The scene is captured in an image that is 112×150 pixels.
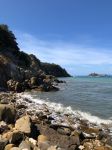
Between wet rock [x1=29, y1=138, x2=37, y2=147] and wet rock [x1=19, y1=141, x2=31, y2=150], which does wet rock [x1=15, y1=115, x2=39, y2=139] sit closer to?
wet rock [x1=29, y1=138, x2=37, y2=147]

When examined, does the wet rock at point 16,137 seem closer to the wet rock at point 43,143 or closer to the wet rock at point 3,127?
the wet rock at point 43,143

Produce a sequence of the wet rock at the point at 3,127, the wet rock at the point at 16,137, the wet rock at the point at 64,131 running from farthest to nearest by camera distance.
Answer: the wet rock at the point at 64,131 < the wet rock at the point at 3,127 < the wet rock at the point at 16,137

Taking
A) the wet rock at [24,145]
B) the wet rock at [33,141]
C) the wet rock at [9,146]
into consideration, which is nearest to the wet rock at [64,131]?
the wet rock at [33,141]

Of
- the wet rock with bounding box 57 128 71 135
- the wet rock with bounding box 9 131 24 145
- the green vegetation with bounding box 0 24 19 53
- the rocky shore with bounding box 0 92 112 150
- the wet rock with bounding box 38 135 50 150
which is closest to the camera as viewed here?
the wet rock with bounding box 38 135 50 150

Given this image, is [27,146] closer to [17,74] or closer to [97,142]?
[97,142]

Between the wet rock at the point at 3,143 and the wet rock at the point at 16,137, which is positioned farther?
the wet rock at the point at 16,137

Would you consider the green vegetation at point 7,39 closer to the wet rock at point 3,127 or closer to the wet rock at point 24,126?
the wet rock at point 3,127

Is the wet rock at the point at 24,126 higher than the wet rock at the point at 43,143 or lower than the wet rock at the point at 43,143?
higher

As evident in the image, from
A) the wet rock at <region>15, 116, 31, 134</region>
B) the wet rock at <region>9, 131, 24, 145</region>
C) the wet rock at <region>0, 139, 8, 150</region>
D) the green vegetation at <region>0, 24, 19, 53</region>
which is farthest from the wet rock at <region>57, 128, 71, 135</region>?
the green vegetation at <region>0, 24, 19, 53</region>

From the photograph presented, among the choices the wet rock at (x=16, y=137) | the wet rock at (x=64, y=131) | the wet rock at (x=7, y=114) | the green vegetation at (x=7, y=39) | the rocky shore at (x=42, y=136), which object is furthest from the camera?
the green vegetation at (x=7, y=39)

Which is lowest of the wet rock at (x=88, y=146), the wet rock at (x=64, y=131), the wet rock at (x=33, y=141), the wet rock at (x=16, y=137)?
the wet rock at (x=88, y=146)

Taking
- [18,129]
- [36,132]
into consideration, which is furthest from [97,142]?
[18,129]

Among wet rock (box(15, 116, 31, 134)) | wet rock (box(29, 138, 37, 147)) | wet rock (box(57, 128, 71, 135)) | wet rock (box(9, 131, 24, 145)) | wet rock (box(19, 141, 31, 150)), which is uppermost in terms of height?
wet rock (box(15, 116, 31, 134))

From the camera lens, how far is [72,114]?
85.4ft
